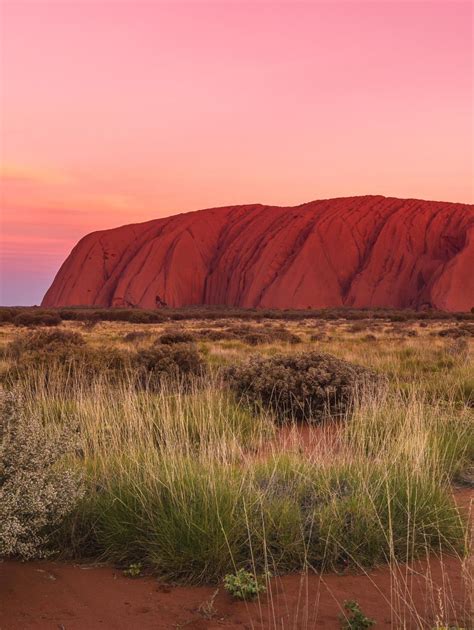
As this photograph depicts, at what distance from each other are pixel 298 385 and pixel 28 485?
6.34 metres

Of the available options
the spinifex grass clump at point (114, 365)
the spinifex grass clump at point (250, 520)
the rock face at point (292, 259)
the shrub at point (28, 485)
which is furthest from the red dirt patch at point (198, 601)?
the rock face at point (292, 259)

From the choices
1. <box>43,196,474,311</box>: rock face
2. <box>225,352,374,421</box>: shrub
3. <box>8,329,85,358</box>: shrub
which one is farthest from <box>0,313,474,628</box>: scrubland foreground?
<box>43,196,474,311</box>: rock face

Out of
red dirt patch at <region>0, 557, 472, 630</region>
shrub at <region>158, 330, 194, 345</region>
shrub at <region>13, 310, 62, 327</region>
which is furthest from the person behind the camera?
shrub at <region>13, 310, 62, 327</region>

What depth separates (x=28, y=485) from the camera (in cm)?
421

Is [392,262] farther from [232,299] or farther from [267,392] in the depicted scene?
[267,392]

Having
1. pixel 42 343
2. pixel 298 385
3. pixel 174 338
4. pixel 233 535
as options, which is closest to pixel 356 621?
pixel 233 535

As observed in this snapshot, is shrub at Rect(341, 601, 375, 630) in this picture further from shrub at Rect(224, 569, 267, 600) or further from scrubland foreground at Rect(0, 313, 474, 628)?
shrub at Rect(224, 569, 267, 600)

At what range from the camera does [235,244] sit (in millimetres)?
97500

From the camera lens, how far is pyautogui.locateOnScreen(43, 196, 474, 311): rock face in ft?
275

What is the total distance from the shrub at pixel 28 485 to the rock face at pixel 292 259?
75321 mm

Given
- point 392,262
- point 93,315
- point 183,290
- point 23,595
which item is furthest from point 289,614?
point 183,290

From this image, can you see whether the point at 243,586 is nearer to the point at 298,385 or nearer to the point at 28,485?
the point at 28,485

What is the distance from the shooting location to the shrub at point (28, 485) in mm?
4000

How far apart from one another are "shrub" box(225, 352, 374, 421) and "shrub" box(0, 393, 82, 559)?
4.84 metres
